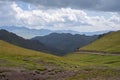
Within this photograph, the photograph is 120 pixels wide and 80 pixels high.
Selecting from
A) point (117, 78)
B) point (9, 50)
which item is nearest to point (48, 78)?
point (117, 78)

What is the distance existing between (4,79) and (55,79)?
10737 mm

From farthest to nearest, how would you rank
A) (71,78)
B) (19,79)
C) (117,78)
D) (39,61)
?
1. (39,61)
2. (19,79)
3. (71,78)
4. (117,78)

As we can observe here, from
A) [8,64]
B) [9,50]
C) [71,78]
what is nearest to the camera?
[71,78]

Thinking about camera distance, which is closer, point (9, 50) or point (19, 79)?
point (19, 79)

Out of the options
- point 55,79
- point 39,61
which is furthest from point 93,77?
point 39,61

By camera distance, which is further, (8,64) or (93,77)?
(8,64)

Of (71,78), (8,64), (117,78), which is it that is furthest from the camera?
(8,64)

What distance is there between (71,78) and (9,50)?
101m

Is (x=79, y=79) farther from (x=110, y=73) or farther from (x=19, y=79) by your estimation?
(x=19, y=79)

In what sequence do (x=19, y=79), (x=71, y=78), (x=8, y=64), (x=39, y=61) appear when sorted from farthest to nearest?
1. (x=39, y=61)
2. (x=8, y=64)
3. (x=19, y=79)
4. (x=71, y=78)

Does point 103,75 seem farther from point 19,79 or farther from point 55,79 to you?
point 19,79

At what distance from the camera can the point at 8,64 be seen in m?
106

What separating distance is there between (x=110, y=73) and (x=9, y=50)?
10291cm

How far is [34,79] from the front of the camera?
66.2 m
